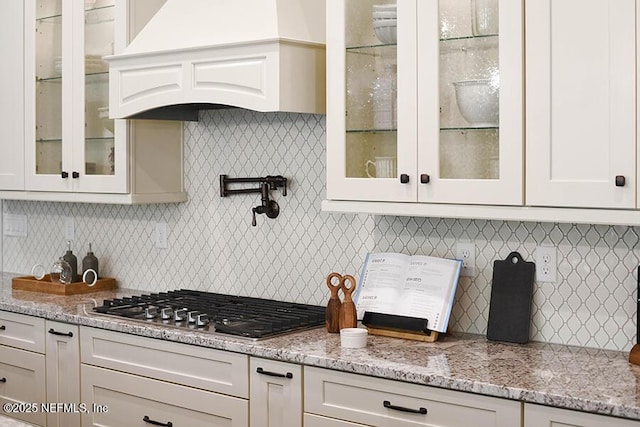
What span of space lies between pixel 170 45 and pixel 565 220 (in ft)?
5.69

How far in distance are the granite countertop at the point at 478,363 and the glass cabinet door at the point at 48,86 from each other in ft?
3.92

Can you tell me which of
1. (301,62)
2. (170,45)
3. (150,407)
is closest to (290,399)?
(150,407)

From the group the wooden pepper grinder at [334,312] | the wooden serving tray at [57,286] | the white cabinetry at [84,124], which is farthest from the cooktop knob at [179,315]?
the wooden serving tray at [57,286]

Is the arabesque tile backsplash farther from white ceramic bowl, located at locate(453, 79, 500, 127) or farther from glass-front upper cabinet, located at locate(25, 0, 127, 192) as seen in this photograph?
white ceramic bowl, located at locate(453, 79, 500, 127)

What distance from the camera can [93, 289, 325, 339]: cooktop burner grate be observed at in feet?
10.6

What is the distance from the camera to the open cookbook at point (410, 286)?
307cm

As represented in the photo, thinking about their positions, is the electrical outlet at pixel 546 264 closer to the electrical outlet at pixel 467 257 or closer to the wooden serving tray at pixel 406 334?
the electrical outlet at pixel 467 257

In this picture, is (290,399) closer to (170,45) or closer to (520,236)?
(520,236)

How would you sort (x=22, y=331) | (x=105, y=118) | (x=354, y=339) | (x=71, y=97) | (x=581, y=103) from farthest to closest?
(x=71, y=97)
(x=105, y=118)
(x=22, y=331)
(x=354, y=339)
(x=581, y=103)

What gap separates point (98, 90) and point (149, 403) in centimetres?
152

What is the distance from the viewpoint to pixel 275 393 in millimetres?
2984

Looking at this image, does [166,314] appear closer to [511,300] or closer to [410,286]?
[410,286]

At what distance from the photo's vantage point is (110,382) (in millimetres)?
3543

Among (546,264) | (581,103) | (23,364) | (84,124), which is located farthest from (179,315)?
(581,103)
